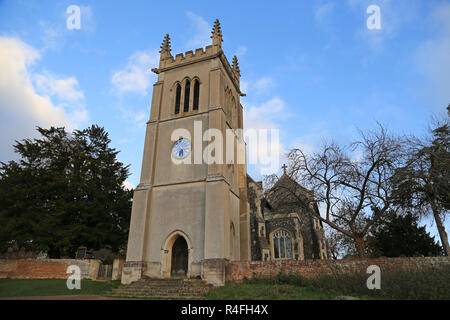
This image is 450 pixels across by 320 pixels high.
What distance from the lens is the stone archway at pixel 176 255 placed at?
16.3m

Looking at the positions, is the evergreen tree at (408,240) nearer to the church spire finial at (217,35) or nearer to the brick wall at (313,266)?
the brick wall at (313,266)

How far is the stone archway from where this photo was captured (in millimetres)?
16266

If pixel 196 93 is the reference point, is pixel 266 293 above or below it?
below

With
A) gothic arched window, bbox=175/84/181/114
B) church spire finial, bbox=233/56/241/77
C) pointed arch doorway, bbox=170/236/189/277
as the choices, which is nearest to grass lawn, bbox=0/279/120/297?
pointed arch doorway, bbox=170/236/189/277

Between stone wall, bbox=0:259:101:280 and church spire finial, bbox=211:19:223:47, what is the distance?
18034 mm

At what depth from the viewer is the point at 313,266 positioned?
41.9 feet

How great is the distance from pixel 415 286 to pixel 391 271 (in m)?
1.85

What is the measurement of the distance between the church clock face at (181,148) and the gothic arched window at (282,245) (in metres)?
15.2

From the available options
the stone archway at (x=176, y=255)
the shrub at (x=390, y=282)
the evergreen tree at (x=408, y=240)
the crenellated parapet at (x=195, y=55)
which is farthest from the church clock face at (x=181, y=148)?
the evergreen tree at (x=408, y=240)

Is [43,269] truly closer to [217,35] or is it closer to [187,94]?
[187,94]

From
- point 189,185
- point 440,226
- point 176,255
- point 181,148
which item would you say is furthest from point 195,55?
point 440,226

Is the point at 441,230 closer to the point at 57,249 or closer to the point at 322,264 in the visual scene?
the point at 322,264

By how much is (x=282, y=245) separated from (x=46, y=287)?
67.2ft

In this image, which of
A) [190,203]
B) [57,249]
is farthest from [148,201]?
[57,249]
